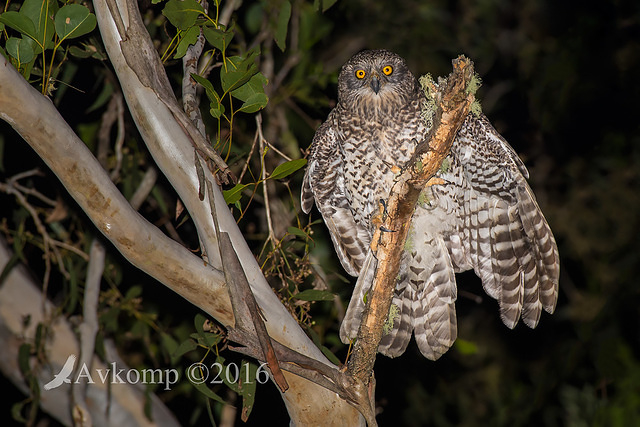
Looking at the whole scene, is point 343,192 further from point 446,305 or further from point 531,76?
point 531,76

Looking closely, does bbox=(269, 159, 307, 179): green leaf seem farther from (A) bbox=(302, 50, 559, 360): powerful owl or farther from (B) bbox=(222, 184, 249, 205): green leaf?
(A) bbox=(302, 50, 559, 360): powerful owl

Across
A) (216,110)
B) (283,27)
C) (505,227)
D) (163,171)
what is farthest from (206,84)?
(505,227)

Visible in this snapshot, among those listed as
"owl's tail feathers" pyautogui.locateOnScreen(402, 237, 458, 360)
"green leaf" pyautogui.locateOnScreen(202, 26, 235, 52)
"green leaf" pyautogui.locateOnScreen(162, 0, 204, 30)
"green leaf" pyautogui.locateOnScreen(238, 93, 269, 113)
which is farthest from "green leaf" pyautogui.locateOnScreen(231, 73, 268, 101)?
"owl's tail feathers" pyautogui.locateOnScreen(402, 237, 458, 360)

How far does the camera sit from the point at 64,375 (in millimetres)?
3398

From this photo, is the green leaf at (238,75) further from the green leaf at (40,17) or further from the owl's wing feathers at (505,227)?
the owl's wing feathers at (505,227)

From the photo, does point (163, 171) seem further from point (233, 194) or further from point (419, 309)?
point (419, 309)

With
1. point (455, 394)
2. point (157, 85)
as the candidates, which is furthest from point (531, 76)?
point (157, 85)

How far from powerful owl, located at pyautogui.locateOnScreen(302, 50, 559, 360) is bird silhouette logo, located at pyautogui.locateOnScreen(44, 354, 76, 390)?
139 cm

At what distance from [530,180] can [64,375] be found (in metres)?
3.50

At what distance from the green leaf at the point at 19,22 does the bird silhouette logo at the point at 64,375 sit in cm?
188

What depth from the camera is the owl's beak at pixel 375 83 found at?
3.02 m

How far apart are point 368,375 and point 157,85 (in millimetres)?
1132

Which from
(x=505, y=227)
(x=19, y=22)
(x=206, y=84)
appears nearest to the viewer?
(x=19, y=22)

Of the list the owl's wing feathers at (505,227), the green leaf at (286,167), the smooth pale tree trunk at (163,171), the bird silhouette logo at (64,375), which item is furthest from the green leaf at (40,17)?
the bird silhouette logo at (64,375)
